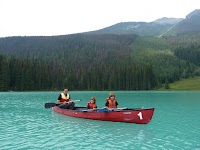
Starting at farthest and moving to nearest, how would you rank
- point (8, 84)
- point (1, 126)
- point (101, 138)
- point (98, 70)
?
point (98, 70) → point (8, 84) → point (1, 126) → point (101, 138)

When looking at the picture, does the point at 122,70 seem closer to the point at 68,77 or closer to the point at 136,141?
the point at 68,77

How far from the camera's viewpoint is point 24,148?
1345cm

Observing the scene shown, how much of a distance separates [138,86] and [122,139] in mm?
130114

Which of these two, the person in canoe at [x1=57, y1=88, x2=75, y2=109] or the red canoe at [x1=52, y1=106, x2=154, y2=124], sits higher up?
the person in canoe at [x1=57, y1=88, x2=75, y2=109]

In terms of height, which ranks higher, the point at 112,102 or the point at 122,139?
the point at 112,102

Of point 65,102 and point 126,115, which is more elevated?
point 65,102

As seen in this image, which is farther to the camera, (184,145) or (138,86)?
(138,86)

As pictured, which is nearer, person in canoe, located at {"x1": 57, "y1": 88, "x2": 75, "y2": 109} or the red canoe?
the red canoe

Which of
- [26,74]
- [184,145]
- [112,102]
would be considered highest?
[26,74]

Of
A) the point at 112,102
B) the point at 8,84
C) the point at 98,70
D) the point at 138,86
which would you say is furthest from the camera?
the point at 98,70

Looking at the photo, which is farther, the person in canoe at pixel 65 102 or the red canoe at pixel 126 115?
the person in canoe at pixel 65 102

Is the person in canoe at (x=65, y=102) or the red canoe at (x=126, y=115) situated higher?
the person in canoe at (x=65, y=102)

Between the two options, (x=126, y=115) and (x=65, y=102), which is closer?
(x=126, y=115)

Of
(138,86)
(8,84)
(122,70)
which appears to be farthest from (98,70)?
(8,84)
